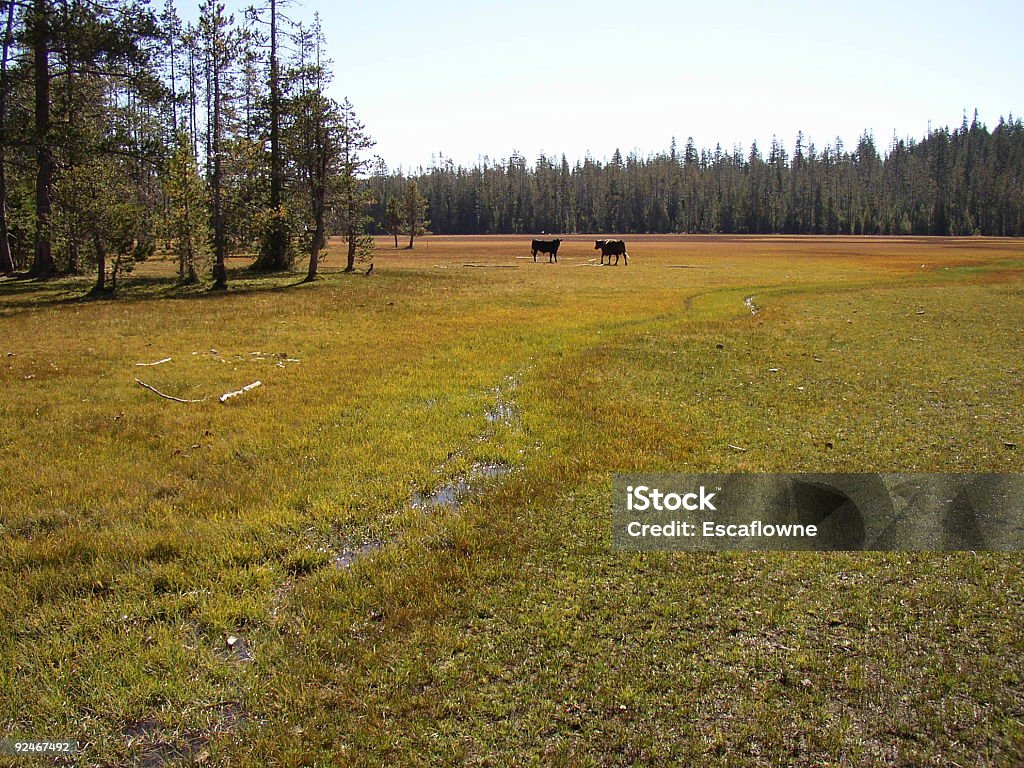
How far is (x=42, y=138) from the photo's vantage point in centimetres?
2089

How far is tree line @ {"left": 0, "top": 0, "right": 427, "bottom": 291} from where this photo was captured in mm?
21266

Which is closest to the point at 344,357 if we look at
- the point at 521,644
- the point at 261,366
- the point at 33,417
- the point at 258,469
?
the point at 261,366

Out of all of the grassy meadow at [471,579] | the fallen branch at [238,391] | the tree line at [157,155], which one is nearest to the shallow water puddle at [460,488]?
the grassy meadow at [471,579]

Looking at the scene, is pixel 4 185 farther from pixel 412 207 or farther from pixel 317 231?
pixel 412 207

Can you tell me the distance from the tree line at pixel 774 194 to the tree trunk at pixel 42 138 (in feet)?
386

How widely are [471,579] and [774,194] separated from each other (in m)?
153

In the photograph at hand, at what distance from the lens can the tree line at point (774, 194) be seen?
12900 centimetres

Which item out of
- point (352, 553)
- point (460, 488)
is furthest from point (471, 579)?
point (460, 488)

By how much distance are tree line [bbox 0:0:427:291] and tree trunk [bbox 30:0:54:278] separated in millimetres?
53

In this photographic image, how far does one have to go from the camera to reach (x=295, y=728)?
3.52 metres

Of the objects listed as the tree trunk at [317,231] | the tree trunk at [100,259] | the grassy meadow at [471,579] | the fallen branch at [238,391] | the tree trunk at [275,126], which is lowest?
the grassy meadow at [471,579]

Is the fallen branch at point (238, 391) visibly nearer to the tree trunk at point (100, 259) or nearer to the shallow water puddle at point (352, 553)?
the shallow water puddle at point (352, 553)

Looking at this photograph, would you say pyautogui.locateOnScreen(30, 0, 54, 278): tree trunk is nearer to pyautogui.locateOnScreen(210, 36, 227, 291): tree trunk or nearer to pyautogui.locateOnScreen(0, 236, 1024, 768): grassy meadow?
pyautogui.locateOnScreen(210, 36, 227, 291): tree trunk

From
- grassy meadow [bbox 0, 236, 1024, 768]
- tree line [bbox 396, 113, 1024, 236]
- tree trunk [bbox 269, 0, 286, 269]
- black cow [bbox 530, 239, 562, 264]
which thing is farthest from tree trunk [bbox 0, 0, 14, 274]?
tree line [bbox 396, 113, 1024, 236]
